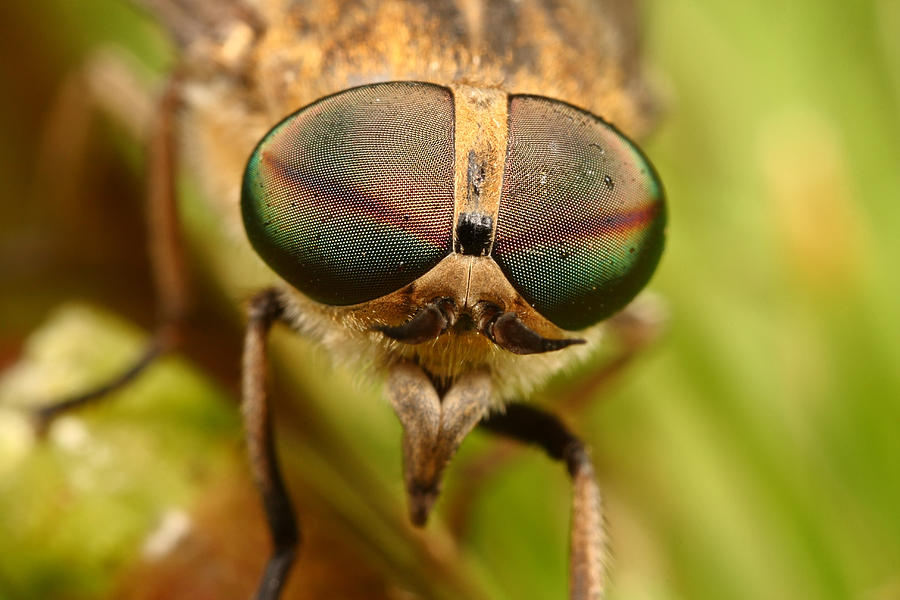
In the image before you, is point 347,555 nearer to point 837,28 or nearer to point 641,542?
point 641,542

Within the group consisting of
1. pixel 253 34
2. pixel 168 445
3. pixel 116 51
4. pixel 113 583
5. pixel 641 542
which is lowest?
pixel 641 542

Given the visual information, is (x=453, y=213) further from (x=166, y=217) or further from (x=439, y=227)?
(x=166, y=217)

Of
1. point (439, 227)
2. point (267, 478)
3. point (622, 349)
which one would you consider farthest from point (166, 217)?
point (622, 349)

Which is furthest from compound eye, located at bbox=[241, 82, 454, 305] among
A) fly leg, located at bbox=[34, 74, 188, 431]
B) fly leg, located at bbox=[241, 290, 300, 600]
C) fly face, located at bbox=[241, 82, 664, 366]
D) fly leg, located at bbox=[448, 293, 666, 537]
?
fly leg, located at bbox=[448, 293, 666, 537]

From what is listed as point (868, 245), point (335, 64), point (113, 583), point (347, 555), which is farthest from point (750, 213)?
point (113, 583)

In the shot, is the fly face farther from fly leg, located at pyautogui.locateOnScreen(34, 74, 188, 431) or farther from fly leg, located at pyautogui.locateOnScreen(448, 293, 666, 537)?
fly leg, located at pyautogui.locateOnScreen(448, 293, 666, 537)

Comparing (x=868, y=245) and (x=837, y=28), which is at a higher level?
(x=837, y=28)

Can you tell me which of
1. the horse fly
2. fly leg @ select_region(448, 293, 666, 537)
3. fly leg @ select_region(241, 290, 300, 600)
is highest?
the horse fly
